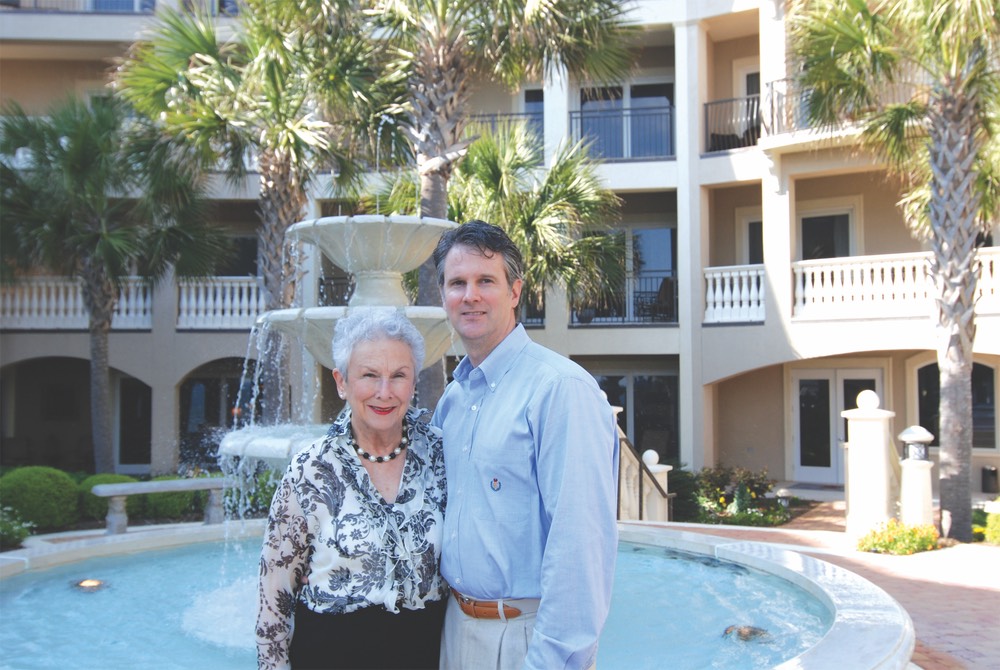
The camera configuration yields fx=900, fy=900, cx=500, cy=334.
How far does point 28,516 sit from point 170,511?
68.1 inches

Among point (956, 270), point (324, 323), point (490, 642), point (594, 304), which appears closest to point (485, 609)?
point (490, 642)

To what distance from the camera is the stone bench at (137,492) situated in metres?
9.32

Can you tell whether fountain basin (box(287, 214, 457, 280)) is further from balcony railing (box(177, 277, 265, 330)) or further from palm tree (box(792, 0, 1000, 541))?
balcony railing (box(177, 277, 265, 330))

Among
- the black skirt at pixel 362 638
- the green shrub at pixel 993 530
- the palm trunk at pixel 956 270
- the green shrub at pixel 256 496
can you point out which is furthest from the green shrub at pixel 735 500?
the black skirt at pixel 362 638

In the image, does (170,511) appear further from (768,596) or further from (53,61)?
(53,61)

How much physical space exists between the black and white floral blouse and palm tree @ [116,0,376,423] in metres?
8.85

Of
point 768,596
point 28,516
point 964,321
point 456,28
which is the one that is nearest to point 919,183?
point 964,321

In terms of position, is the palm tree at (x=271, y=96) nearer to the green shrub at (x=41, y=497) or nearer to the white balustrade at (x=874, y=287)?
the green shrub at (x=41, y=497)

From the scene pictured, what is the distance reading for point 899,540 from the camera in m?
9.46

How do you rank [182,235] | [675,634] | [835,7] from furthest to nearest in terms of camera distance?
[182,235], [835,7], [675,634]

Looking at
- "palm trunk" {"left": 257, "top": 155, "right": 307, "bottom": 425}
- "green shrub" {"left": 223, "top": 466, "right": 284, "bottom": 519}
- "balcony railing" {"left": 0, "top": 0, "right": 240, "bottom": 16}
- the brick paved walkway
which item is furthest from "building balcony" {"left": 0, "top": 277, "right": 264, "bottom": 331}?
the brick paved walkway

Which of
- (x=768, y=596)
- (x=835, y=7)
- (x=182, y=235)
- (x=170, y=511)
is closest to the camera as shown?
(x=768, y=596)

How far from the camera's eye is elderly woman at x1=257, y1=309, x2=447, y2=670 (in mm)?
2549

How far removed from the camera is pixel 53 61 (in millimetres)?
20422
